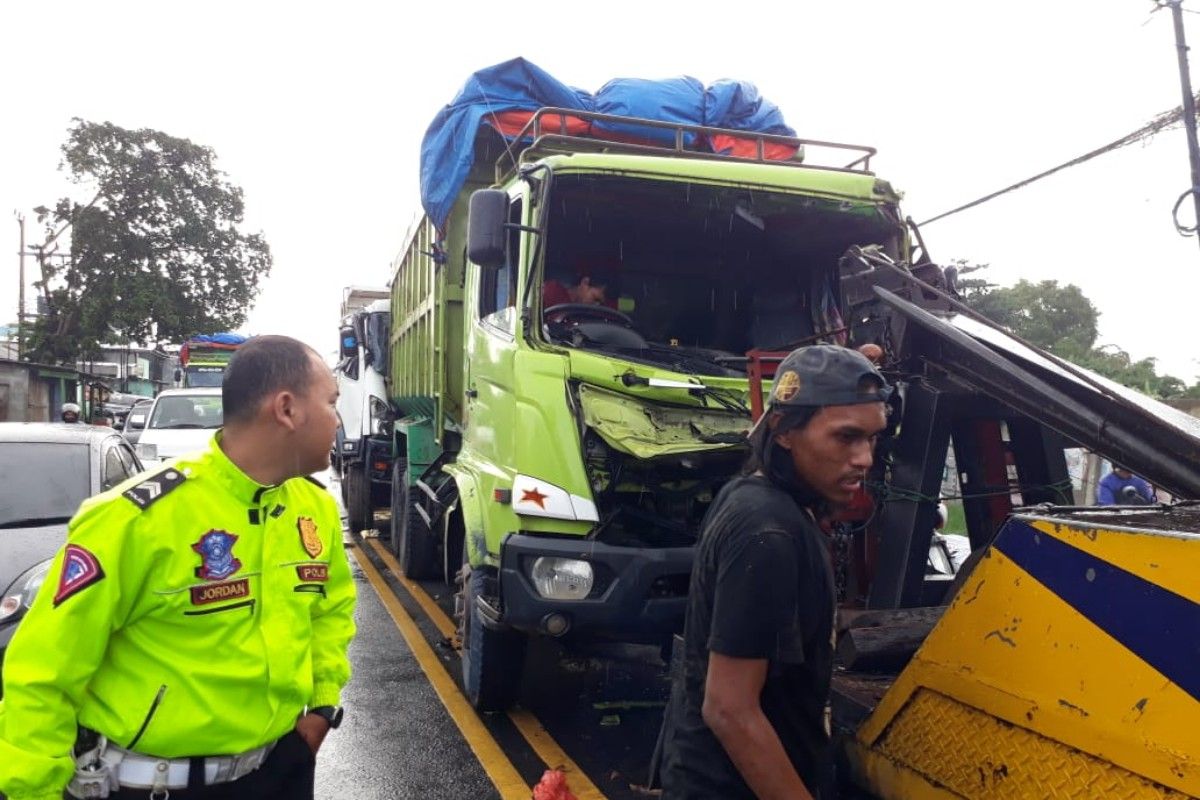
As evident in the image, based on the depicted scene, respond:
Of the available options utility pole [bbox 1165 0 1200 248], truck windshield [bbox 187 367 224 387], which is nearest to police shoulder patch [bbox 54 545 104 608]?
utility pole [bbox 1165 0 1200 248]

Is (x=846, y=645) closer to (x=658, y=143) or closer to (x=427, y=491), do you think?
(x=658, y=143)

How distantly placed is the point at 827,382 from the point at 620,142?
3928 mm

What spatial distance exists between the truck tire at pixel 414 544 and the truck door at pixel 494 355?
3.11 m

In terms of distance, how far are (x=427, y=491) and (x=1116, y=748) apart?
5854 mm

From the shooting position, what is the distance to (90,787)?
174cm

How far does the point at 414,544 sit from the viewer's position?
27.9 ft

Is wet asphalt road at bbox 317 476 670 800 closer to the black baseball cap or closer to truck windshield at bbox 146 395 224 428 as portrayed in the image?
the black baseball cap

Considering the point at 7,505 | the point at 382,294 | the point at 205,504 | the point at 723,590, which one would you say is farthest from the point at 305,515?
the point at 382,294

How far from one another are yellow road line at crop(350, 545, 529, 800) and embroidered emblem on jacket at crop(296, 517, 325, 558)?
7.95 feet

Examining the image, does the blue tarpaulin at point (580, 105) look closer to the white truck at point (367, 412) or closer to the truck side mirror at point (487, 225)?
the truck side mirror at point (487, 225)

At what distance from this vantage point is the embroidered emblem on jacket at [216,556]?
71.5 inches

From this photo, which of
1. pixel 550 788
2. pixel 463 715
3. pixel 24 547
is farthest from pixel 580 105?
pixel 550 788

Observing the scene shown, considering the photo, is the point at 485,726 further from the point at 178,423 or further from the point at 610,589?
the point at 178,423

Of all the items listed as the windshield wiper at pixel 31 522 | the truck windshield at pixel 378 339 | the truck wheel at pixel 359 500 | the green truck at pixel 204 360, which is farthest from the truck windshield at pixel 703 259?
the green truck at pixel 204 360
